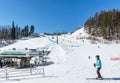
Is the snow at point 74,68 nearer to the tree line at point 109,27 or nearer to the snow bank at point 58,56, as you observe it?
the snow bank at point 58,56

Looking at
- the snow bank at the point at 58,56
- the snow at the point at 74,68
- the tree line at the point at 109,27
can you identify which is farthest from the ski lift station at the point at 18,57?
the tree line at the point at 109,27

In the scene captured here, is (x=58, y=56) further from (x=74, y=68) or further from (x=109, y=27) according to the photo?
(x=109, y=27)

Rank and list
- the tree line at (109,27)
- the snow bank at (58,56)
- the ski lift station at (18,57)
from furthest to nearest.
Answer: the tree line at (109,27) → the snow bank at (58,56) → the ski lift station at (18,57)

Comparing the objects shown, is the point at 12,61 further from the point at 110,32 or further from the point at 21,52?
the point at 110,32

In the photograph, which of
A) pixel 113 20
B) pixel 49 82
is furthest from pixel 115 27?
pixel 49 82

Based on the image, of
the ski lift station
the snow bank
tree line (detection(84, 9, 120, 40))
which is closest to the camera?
the ski lift station

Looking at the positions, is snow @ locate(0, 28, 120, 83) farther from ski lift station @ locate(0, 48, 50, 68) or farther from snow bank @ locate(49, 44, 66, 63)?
ski lift station @ locate(0, 48, 50, 68)

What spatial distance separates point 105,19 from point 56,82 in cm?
9295

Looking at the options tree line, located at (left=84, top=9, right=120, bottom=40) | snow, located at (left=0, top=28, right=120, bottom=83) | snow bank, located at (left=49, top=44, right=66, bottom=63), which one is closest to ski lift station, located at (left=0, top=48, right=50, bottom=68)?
snow, located at (left=0, top=28, right=120, bottom=83)

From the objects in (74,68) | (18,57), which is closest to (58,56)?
(18,57)

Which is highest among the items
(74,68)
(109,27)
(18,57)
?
(109,27)

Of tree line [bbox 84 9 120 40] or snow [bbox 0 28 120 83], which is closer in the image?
snow [bbox 0 28 120 83]

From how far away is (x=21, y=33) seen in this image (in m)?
181

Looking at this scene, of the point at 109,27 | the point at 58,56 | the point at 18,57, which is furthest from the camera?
the point at 109,27
